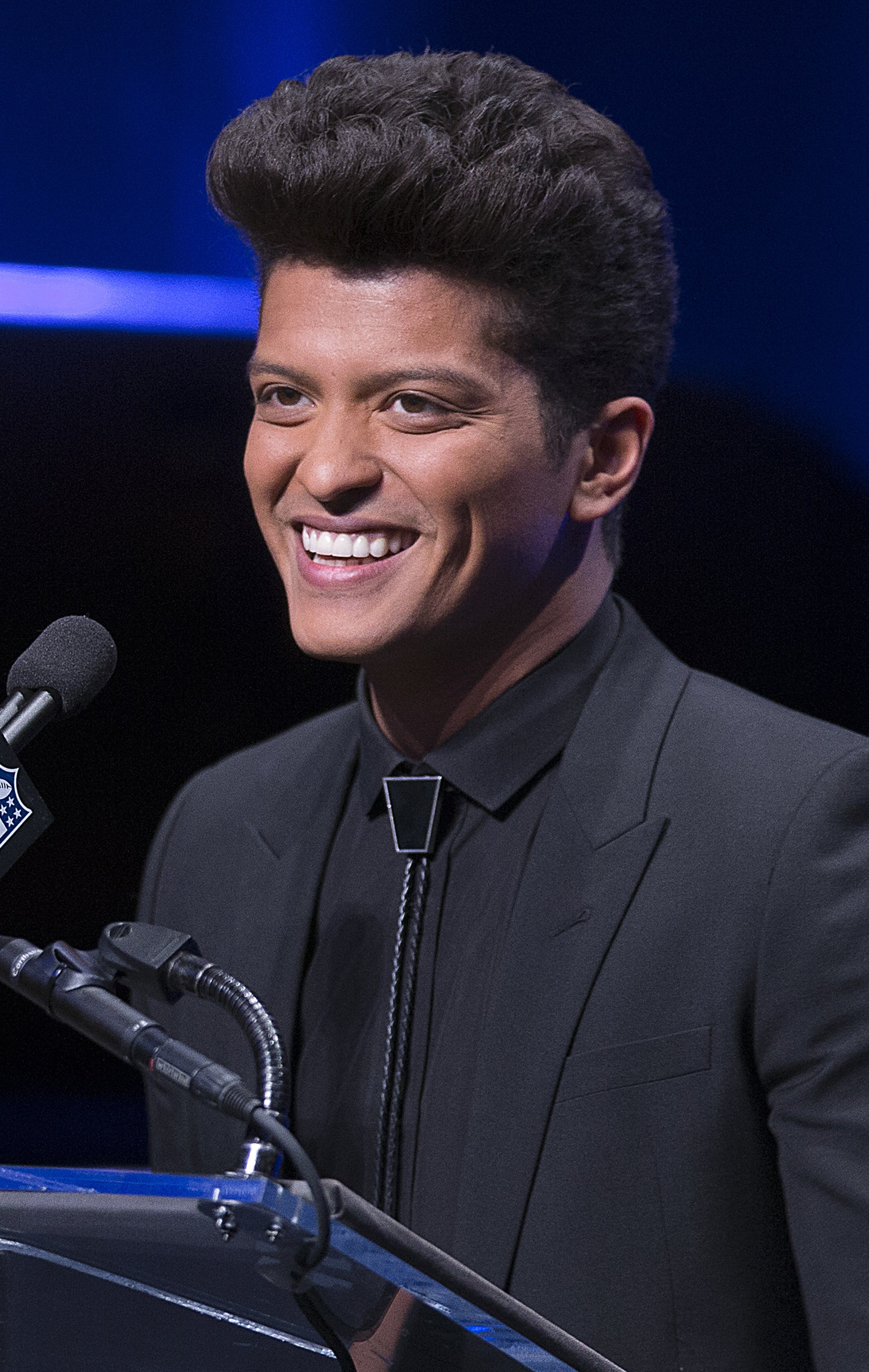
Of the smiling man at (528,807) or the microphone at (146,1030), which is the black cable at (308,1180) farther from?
the smiling man at (528,807)

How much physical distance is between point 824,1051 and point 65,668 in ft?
2.36

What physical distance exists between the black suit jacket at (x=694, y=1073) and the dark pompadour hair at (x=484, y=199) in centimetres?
41

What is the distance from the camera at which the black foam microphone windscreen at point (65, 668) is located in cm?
107

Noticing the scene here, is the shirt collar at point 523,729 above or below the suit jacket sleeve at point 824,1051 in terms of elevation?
above

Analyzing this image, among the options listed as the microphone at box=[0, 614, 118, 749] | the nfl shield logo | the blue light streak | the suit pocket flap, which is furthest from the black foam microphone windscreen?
the blue light streak

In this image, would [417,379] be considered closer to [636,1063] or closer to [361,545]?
[361,545]

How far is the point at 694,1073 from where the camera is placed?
1.38 metres

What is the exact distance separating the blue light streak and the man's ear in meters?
0.88

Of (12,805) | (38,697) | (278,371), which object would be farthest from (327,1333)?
(278,371)

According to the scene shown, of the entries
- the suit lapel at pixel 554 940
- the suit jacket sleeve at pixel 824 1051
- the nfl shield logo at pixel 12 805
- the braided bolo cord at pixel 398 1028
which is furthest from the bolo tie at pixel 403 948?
the nfl shield logo at pixel 12 805

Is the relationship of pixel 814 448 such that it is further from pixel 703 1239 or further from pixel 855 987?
pixel 703 1239

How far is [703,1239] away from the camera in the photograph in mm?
1356

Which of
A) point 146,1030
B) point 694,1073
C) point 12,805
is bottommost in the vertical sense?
point 694,1073

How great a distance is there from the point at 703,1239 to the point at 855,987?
0.85 ft
